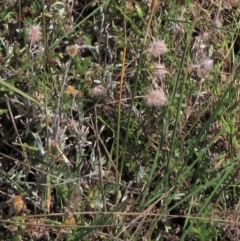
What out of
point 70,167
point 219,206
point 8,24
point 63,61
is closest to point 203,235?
point 219,206

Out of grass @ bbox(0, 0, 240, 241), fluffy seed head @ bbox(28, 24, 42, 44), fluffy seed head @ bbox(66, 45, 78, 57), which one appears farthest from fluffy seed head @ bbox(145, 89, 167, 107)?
fluffy seed head @ bbox(28, 24, 42, 44)

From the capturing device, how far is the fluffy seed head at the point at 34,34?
6.64ft

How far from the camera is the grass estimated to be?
1.90m

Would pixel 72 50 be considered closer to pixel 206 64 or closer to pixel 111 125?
pixel 111 125

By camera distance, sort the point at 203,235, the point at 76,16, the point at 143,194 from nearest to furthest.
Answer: the point at 143,194
the point at 203,235
the point at 76,16

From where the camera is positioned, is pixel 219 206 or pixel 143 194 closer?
pixel 143 194

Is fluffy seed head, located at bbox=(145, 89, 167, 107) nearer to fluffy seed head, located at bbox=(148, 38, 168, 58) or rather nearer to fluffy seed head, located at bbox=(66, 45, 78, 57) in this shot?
fluffy seed head, located at bbox=(148, 38, 168, 58)

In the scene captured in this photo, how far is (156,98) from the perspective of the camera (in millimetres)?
1985

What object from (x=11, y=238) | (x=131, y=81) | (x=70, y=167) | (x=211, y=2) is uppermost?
(x=211, y=2)

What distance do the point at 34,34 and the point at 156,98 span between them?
0.41m

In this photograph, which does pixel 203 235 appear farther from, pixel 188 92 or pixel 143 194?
pixel 188 92

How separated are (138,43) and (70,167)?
0.48 metres

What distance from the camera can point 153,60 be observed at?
2.18m

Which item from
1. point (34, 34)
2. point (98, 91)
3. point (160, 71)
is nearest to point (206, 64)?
point (160, 71)
